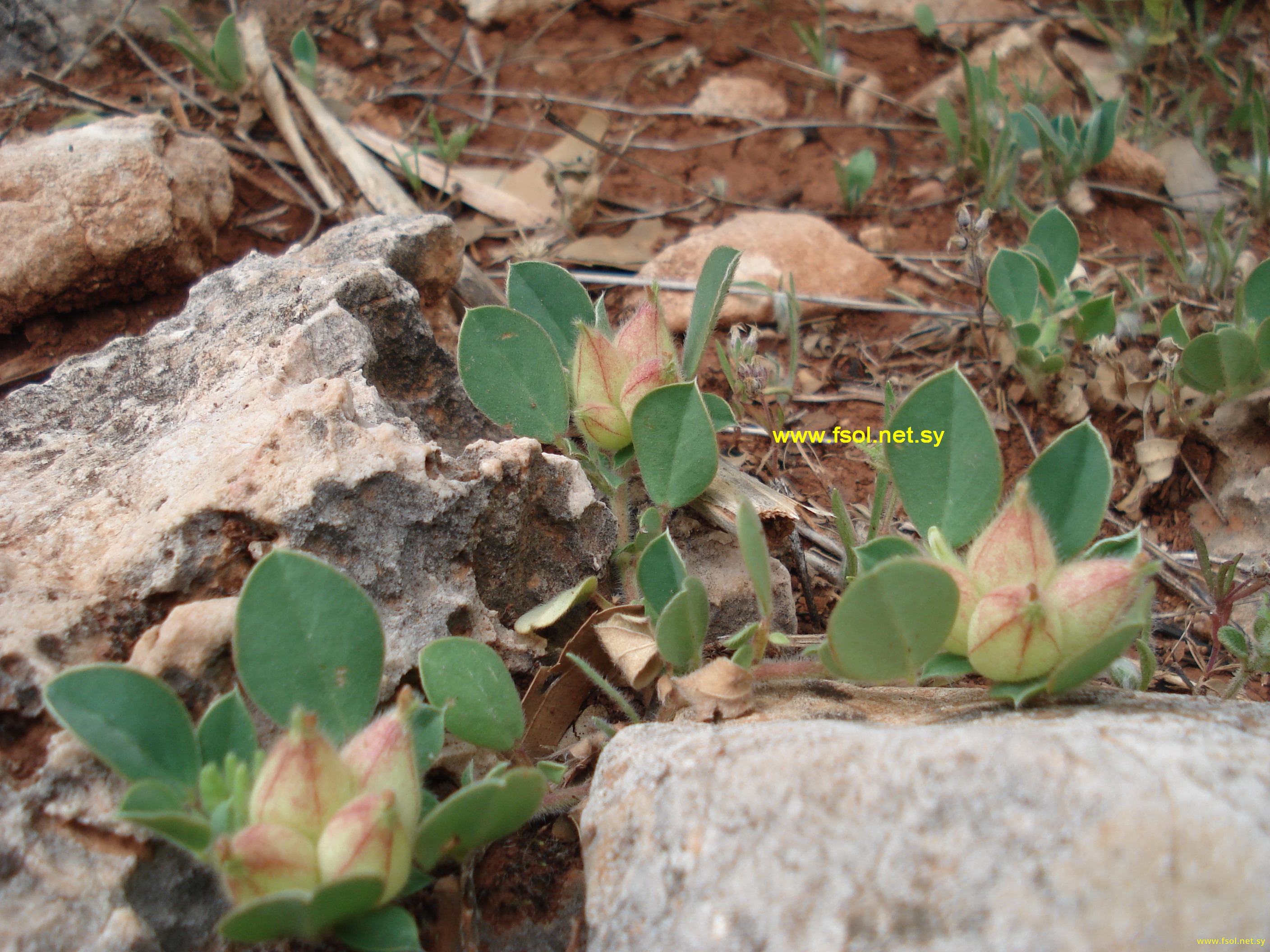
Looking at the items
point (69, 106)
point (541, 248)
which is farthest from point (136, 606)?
point (69, 106)

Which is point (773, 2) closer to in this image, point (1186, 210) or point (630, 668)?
point (1186, 210)

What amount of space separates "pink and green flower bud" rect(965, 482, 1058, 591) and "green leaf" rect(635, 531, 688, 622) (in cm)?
46

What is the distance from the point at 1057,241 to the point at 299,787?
2209mm

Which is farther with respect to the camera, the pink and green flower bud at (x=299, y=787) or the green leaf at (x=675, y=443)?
the green leaf at (x=675, y=443)

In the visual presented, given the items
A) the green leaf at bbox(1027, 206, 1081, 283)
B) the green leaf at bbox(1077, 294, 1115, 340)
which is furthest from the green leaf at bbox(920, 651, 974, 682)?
the green leaf at bbox(1027, 206, 1081, 283)

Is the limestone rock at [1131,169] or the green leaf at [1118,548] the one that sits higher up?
the green leaf at [1118,548]

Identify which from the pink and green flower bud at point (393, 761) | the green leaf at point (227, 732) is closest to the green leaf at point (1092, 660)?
the pink and green flower bud at point (393, 761)

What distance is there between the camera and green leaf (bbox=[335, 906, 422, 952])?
112 centimetres

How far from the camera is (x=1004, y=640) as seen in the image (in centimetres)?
126

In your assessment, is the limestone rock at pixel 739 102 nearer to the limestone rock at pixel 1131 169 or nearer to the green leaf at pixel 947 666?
the limestone rock at pixel 1131 169

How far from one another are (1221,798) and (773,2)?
148 inches

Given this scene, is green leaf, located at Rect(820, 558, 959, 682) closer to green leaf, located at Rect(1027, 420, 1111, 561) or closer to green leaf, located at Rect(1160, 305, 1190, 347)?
green leaf, located at Rect(1027, 420, 1111, 561)

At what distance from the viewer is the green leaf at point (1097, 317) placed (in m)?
2.27

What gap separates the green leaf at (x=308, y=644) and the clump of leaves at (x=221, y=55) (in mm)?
2526
